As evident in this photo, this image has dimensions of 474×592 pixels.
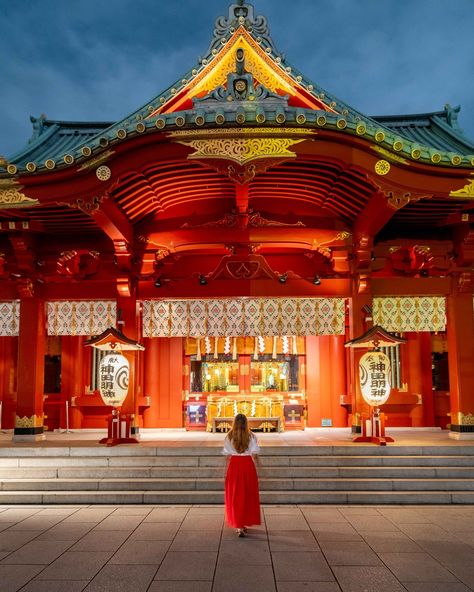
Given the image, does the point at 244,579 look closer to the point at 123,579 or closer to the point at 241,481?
the point at 123,579

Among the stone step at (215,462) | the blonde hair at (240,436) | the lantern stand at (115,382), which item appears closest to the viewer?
the blonde hair at (240,436)

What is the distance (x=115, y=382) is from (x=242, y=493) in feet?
16.2

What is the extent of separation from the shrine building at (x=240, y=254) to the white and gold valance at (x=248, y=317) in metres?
0.03

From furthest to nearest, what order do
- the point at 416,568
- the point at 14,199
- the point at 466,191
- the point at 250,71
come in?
the point at 250,71
the point at 14,199
the point at 466,191
the point at 416,568

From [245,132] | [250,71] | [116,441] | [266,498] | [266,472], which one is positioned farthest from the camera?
[250,71]

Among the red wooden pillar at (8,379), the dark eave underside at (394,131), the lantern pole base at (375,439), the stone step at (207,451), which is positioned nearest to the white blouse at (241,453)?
A: the stone step at (207,451)

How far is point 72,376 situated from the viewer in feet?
48.7

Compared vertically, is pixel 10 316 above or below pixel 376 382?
above

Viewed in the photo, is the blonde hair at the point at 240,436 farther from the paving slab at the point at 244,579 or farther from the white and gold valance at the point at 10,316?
the white and gold valance at the point at 10,316

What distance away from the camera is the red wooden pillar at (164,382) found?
49.2 feet

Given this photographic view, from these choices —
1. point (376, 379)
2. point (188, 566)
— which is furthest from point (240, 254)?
point (188, 566)

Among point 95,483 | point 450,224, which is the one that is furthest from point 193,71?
point 95,483

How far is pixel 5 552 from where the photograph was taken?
20.2 ft

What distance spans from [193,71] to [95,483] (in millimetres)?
7807
